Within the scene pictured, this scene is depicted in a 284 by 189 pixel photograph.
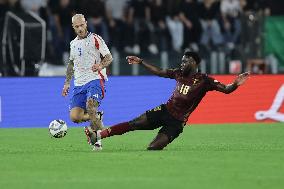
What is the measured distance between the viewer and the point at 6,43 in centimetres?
2391

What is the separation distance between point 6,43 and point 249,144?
9168 mm

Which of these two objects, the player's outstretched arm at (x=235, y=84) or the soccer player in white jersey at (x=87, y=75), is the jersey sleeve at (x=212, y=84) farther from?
the soccer player in white jersey at (x=87, y=75)

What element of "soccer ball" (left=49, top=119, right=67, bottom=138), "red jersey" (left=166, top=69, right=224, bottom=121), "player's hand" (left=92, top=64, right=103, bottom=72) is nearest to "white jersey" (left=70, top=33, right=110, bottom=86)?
"player's hand" (left=92, top=64, right=103, bottom=72)

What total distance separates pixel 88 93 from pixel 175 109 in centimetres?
149

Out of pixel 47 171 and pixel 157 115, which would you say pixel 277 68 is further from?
pixel 47 171

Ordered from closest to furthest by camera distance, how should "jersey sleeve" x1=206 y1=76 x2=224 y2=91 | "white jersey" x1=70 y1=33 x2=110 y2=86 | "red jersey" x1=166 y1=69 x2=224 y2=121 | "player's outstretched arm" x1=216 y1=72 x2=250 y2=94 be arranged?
"player's outstretched arm" x1=216 y1=72 x2=250 y2=94 < "jersey sleeve" x1=206 y1=76 x2=224 y2=91 < "red jersey" x1=166 y1=69 x2=224 y2=121 < "white jersey" x1=70 y1=33 x2=110 y2=86

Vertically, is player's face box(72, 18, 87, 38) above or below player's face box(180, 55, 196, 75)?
above

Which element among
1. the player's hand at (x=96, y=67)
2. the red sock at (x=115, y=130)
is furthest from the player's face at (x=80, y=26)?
the red sock at (x=115, y=130)

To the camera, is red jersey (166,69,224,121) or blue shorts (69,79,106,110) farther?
blue shorts (69,79,106,110)

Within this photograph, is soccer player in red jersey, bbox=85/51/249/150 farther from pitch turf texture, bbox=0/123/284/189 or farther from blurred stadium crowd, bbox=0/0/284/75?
blurred stadium crowd, bbox=0/0/284/75

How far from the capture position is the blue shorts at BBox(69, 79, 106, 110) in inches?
615

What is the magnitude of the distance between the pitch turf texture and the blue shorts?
72 cm

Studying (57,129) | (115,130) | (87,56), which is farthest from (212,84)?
(57,129)

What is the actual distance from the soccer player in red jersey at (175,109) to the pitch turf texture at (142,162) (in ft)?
0.85
